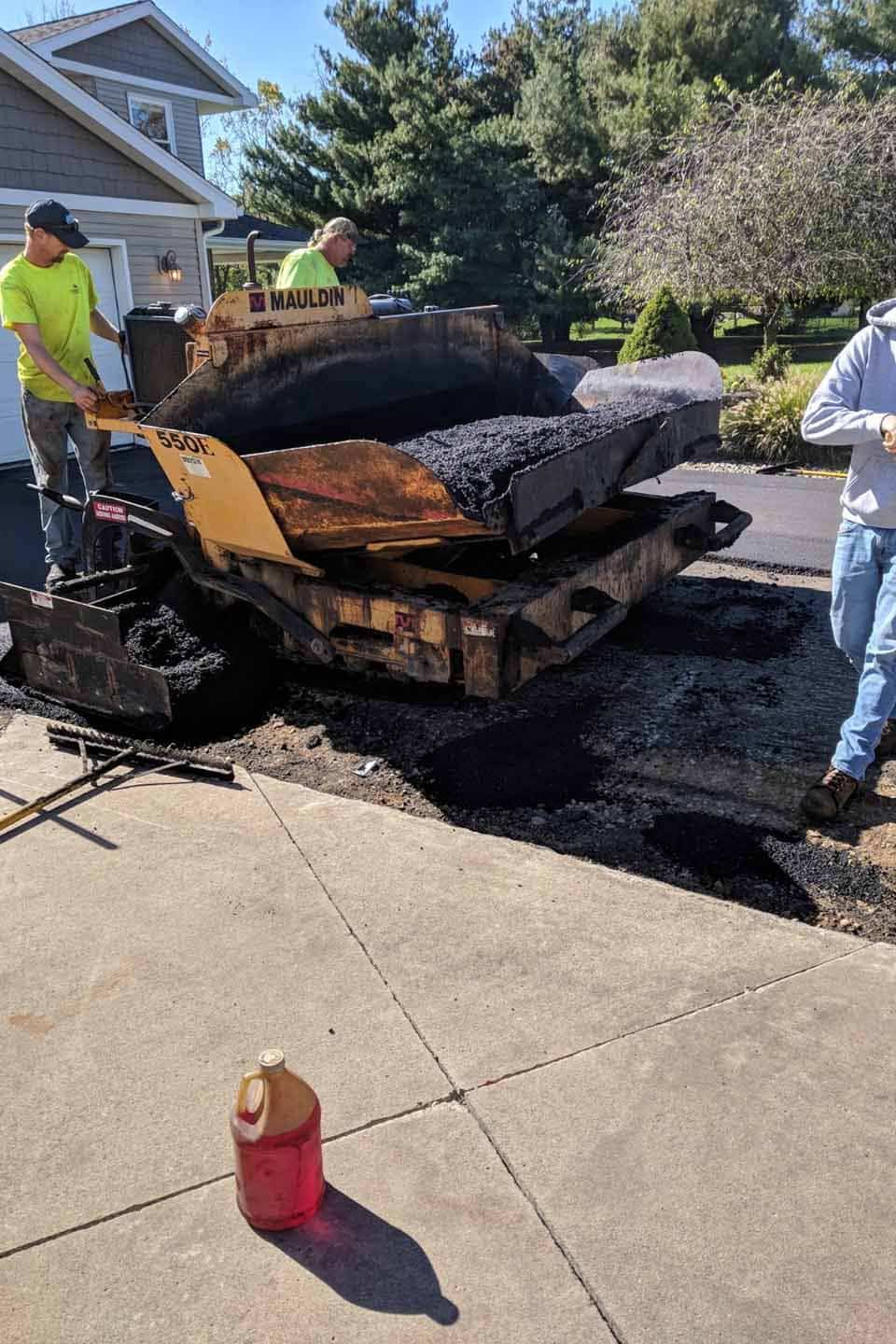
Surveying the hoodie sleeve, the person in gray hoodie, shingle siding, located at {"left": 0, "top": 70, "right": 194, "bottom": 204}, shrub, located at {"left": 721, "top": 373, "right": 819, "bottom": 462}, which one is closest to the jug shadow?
the person in gray hoodie

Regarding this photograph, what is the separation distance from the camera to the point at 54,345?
5.88m

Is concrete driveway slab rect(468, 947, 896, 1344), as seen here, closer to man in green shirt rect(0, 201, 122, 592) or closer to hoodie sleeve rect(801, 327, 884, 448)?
hoodie sleeve rect(801, 327, 884, 448)

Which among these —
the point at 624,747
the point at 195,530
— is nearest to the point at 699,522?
the point at 624,747

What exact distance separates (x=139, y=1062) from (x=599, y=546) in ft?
10.2

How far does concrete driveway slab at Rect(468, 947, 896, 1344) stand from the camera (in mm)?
1947

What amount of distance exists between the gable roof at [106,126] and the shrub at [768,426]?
8.14 meters

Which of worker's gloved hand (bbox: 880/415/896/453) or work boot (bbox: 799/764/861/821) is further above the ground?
worker's gloved hand (bbox: 880/415/896/453)

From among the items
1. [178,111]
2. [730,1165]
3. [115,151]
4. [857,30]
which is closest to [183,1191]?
[730,1165]

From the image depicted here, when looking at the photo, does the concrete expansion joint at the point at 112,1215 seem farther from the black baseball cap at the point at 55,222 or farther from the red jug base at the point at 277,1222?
the black baseball cap at the point at 55,222

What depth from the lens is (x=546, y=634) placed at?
394cm

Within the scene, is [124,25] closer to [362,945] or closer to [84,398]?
[84,398]

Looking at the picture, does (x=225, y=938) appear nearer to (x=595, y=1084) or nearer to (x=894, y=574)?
(x=595, y=1084)

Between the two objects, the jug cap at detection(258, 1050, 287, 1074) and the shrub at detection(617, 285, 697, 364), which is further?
the shrub at detection(617, 285, 697, 364)

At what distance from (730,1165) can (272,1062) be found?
1015 mm
